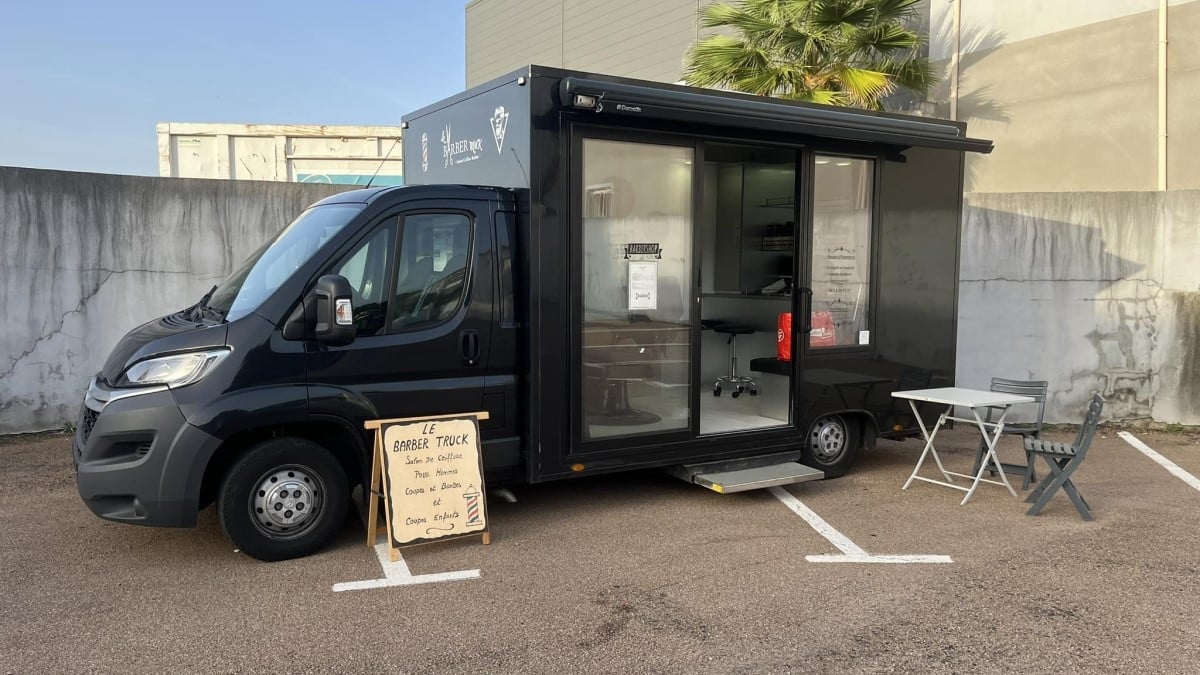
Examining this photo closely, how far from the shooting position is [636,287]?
587cm

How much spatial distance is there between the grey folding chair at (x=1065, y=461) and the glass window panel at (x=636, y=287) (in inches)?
95.9

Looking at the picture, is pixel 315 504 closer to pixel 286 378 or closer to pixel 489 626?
pixel 286 378

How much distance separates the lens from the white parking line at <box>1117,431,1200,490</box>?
7.16 meters

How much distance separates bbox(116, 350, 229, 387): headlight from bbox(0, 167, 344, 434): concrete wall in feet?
13.9

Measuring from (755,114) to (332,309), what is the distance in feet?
10.4

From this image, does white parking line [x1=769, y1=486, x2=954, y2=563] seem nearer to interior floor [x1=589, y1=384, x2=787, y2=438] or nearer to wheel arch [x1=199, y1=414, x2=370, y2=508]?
interior floor [x1=589, y1=384, x2=787, y2=438]

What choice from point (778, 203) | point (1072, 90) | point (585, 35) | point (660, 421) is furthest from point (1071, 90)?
point (585, 35)

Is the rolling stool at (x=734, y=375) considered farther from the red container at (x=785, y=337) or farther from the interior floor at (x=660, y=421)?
the red container at (x=785, y=337)

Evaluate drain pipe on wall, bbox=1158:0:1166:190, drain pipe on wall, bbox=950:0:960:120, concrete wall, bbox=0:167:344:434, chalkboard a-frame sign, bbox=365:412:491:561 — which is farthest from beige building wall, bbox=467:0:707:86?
chalkboard a-frame sign, bbox=365:412:491:561

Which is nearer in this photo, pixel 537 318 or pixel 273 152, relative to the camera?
pixel 537 318

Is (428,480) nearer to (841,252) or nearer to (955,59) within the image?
(841,252)

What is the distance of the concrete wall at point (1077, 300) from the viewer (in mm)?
9461

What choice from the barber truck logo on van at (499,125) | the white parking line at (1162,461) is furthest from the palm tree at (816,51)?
the barber truck logo on van at (499,125)

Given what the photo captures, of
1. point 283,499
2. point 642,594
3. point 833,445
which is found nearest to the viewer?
point 642,594
